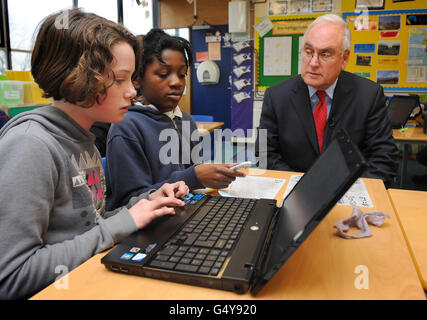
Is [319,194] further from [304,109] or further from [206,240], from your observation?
[304,109]

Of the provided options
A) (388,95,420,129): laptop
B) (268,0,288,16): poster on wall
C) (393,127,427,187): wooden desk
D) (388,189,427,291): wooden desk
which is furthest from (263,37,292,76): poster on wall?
(388,189,427,291): wooden desk

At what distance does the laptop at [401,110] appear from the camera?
306cm

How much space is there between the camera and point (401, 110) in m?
3.13

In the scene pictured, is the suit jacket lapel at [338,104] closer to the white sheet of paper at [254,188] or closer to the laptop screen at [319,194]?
the white sheet of paper at [254,188]

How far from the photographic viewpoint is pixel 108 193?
3.96 ft

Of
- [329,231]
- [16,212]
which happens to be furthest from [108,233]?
[329,231]

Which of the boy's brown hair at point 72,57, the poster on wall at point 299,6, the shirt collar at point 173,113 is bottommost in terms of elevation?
the shirt collar at point 173,113

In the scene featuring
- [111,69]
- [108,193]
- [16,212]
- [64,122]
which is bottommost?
[108,193]

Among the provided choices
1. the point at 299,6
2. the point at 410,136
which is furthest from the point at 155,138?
the point at 299,6

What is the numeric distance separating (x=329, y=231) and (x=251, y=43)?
4616 mm

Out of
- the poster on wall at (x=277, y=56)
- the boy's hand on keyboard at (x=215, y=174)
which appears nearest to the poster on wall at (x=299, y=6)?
the poster on wall at (x=277, y=56)

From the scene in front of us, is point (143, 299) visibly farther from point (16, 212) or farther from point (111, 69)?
point (111, 69)

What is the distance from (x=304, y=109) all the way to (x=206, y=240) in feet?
4.03

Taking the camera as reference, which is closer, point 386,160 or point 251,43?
point 386,160
